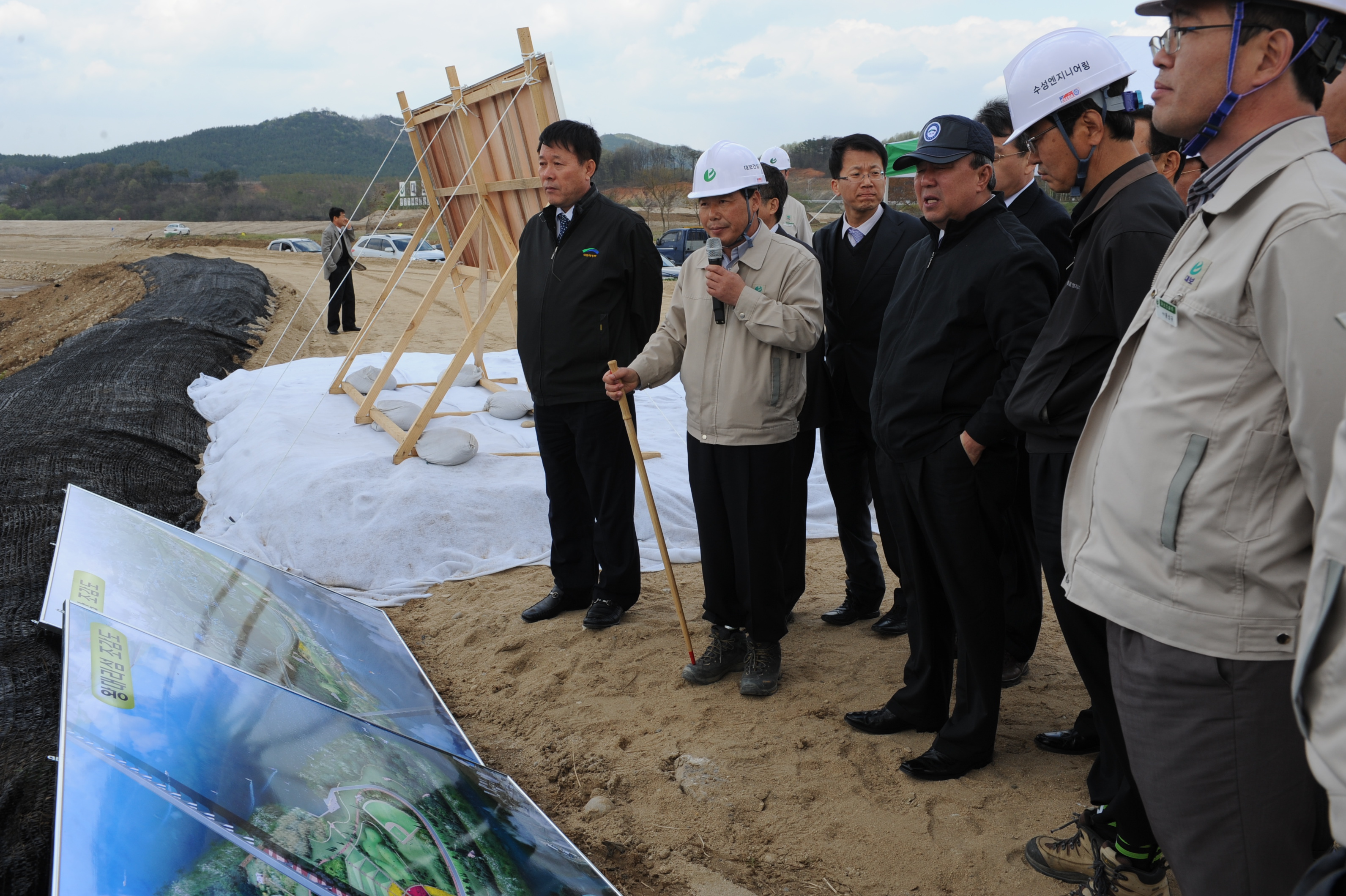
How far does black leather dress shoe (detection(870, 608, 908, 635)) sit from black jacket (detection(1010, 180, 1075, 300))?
150 cm

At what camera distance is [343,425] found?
5961 millimetres

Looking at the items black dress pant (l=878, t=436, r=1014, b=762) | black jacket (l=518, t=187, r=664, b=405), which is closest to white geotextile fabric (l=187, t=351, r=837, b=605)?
black jacket (l=518, t=187, r=664, b=405)

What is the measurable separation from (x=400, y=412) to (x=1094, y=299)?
4.79m

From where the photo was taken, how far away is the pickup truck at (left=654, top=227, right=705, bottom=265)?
18.0 m

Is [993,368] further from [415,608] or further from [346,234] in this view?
[346,234]

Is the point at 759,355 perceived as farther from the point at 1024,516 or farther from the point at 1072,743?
the point at 1072,743

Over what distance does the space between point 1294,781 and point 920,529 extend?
54.7 inches

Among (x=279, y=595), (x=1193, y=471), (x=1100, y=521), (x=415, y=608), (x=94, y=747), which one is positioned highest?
(x=1193, y=471)

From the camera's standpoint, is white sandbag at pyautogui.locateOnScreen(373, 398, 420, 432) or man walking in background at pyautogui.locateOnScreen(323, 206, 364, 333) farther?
man walking in background at pyautogui.locateOnScreen(323, 206, 364, 333)

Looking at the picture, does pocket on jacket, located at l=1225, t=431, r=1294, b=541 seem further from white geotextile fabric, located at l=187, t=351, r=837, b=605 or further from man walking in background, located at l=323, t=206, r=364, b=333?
man walking in background, located at l=323, t=206, r=364, b=333

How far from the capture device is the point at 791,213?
5.23m

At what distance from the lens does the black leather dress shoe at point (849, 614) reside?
380cm

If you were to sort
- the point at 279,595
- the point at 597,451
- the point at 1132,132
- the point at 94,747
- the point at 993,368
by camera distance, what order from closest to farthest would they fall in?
the point at 94,747 → the point at 1132,132 → the point at 993,368 → the point at 279,595 → the point at 597,451

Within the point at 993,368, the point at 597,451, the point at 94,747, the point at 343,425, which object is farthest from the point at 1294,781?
the point at 343,425
